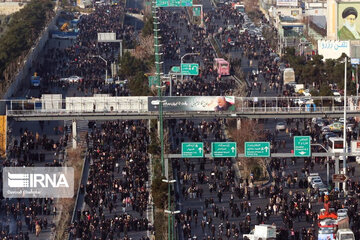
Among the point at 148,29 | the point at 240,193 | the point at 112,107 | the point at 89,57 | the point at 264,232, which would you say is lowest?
the point at 264,232

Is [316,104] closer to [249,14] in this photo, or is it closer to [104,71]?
[104,71]

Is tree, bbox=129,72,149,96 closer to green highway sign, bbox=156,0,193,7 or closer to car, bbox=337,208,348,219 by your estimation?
green highway sign, bbox=156,0,193,7

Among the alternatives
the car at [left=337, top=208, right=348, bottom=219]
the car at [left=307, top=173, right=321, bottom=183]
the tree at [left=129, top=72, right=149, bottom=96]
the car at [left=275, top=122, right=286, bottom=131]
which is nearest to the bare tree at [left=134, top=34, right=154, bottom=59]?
the tree at [left=129, top=72, right=149, bottom=96]

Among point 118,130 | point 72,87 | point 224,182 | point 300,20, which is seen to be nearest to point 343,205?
point 224,182

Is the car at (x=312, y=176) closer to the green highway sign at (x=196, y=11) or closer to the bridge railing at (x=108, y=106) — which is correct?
the bridge railing at (x=108, y=106)

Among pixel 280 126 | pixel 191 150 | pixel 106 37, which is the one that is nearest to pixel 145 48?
pixel 106 37

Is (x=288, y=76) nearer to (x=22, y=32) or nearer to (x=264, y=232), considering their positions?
(x=22, y=32)
